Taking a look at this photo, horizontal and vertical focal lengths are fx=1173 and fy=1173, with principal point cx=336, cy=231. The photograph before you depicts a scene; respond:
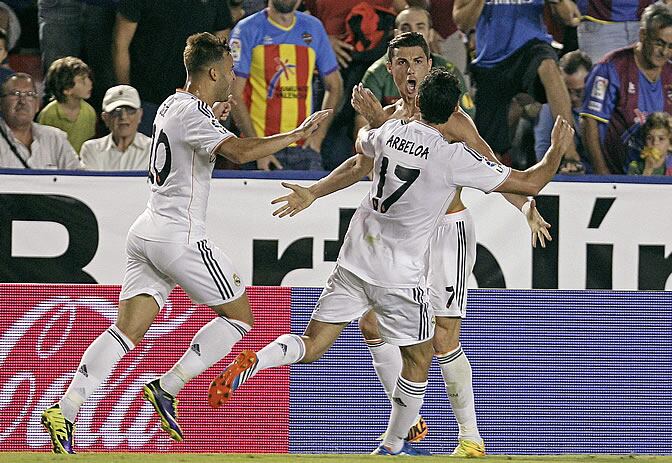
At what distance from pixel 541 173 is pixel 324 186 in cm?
129

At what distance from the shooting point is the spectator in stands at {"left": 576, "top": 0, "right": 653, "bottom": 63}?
954cm

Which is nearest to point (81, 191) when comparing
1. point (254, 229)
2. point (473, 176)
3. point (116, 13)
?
point (254, 229)

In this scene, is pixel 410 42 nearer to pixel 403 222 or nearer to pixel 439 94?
pixel 439 94

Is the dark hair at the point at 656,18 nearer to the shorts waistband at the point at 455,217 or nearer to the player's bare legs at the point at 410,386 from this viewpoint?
the shorts waistband at the point at 455,217

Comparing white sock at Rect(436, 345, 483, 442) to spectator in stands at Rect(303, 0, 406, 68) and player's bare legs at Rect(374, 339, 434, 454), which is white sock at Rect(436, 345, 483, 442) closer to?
player's bare legs at Rect(374, 339, 434, 454)

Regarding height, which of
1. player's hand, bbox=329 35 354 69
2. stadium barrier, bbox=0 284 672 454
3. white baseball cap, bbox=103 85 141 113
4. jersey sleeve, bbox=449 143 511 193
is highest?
player's hand, bbox=329 35 354 69

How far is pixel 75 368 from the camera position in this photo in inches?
309

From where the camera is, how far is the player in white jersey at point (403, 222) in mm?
6184

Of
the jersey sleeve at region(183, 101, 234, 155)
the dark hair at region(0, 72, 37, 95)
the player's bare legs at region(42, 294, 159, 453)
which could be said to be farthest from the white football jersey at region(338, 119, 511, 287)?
the dark hair at region(0, 72, 37, 95)

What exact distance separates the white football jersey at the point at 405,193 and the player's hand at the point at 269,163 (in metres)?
2.25

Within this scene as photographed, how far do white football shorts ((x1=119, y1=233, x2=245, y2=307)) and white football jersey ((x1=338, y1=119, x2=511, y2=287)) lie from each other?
2.14 feet

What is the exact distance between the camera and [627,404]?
8.06 meters

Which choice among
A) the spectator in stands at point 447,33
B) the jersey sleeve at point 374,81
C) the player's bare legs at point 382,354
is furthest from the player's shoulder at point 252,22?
the player's bare legs at point 382,354

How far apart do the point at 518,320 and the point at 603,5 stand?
3.07 m
